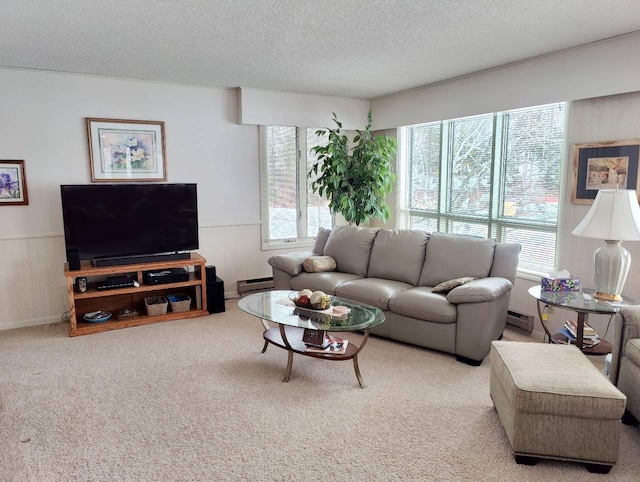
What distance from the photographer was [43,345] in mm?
3822

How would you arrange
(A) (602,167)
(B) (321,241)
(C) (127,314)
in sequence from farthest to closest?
(B) (321,241)
(C) (127,314)
(A) (602,167)

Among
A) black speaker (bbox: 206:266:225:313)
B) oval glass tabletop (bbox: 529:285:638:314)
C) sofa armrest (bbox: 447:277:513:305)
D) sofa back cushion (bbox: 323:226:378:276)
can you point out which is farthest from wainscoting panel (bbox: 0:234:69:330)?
oval glass tabletop (bbox: 529:285:638:314)

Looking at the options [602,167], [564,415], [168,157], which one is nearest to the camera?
[564,415]

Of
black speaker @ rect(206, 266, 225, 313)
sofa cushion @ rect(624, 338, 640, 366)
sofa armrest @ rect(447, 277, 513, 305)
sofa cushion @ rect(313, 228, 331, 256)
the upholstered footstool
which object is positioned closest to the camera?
the upholstered footstool

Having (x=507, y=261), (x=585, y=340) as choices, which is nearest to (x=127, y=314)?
(x=507, y=261)

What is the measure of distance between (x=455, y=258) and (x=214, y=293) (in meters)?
2.43

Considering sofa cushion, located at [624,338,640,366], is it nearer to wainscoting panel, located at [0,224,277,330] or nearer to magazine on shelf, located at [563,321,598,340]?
magazine on shelf, located at [563,321,598,340]

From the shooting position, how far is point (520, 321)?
13.5 ft

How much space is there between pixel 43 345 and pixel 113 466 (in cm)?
209

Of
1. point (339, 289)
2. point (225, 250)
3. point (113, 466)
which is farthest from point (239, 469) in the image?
point (225, 250)

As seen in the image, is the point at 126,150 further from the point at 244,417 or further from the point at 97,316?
the point at 244,417

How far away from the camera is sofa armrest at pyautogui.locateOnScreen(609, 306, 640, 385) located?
2512 millimetres

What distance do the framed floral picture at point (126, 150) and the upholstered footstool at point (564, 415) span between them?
393cm

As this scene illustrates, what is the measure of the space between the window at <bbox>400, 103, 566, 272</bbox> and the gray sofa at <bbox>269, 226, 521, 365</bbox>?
577 millimetres
